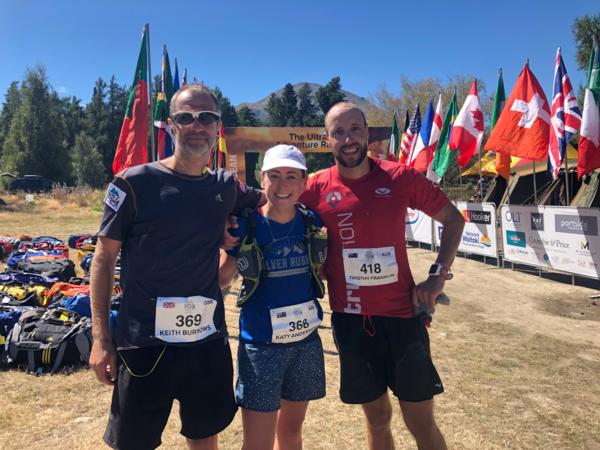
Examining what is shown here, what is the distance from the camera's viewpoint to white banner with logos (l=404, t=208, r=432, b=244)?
45.2 ft

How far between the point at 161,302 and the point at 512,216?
9548 millimetres

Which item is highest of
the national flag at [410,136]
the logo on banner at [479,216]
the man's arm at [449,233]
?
the national flag at [410,136]

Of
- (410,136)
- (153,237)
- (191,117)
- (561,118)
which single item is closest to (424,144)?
(410,136)

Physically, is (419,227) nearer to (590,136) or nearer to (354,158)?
(590,136)

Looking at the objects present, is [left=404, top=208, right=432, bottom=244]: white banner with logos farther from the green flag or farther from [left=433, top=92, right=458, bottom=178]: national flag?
the green flag

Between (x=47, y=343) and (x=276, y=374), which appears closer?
(x=276, y=374)

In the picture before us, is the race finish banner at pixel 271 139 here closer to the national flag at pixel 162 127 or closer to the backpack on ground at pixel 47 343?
the national flag at pixel 162 127

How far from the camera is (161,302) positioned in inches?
82.1

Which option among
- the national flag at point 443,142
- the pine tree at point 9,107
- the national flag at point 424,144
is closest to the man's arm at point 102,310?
the national flag at point 443,142

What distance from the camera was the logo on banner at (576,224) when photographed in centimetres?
780

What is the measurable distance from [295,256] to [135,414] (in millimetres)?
1065

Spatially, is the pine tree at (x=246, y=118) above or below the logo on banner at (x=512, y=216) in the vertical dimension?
above

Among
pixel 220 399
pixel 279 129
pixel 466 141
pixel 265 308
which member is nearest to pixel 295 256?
pixel 265 308

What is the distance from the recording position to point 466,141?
10.7 meters
